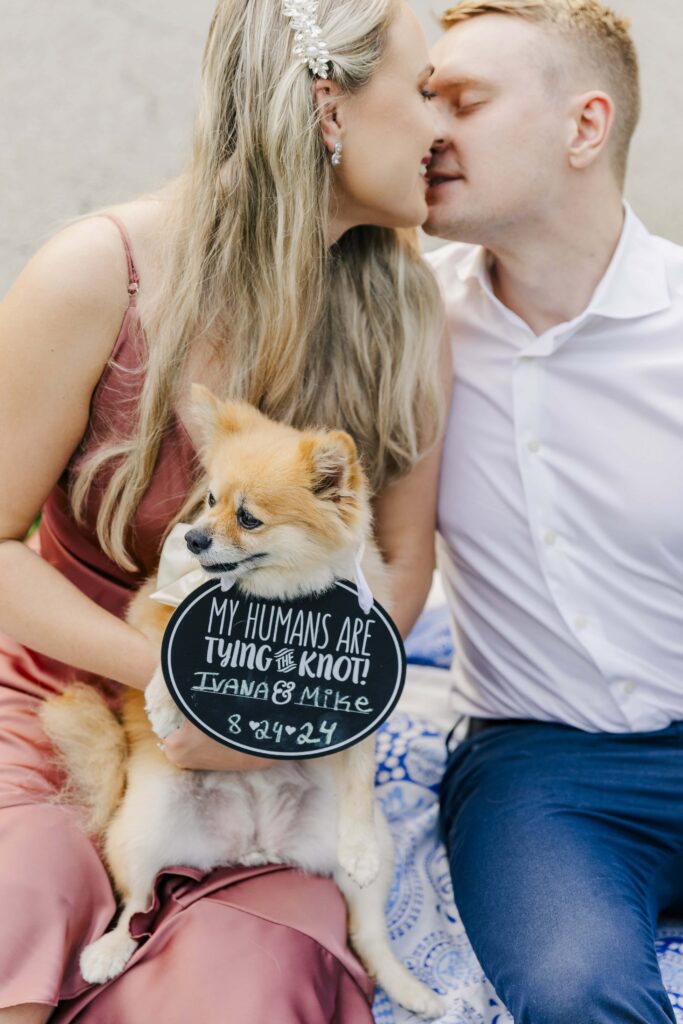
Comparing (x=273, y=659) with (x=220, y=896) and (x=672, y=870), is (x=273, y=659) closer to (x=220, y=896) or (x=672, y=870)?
(x=220, y=896)

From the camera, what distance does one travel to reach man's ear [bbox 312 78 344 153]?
55.7 inches

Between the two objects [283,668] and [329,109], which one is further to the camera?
[329,109]

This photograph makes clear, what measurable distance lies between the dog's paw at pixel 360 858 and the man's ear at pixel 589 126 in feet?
4.23

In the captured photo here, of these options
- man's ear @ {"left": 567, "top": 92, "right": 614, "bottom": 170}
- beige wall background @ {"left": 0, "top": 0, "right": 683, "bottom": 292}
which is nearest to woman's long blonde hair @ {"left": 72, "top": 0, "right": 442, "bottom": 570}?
→ man's ear @ {"left": 567, "top": 92, "right": 614, "bottom": 170}

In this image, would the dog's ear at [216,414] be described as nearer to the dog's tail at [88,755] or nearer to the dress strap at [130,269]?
the dress strap at [130,269]

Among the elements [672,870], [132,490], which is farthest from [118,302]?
[672,870]

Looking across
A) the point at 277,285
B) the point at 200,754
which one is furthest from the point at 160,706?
the point at 277,285

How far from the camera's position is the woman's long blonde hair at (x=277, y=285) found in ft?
4.60

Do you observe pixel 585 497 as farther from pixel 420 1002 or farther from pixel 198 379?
pixel 420 1002

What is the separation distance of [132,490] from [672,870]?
3.76ft

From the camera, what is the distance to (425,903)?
168 centimetres

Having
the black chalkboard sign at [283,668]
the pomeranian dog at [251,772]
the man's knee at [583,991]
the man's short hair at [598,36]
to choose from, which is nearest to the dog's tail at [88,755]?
the pomeranian dog at [251,772]

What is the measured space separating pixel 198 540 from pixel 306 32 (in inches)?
30.7

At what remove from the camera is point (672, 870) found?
1.65 m
